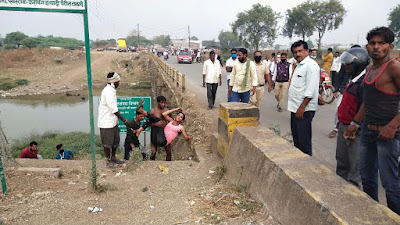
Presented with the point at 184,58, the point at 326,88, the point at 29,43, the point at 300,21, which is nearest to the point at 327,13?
the point at 300,21

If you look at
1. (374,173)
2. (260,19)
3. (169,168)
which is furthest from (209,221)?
(260,19)

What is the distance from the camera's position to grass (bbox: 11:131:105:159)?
441 inches

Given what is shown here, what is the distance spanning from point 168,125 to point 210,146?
0.92 meters

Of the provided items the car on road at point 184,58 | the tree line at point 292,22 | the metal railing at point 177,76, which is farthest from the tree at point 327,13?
the metal railing at point 177,76

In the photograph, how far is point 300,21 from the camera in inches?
1547

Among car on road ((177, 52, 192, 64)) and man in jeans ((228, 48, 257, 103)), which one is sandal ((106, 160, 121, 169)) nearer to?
man in jeans ((228, 48, 257, 103))

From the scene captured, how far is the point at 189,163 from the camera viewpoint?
488cm

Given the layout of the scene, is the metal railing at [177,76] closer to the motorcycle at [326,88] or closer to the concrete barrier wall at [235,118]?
the motorcycle at [326,88]

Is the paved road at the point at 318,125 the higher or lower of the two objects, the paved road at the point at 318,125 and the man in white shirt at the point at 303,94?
the lower

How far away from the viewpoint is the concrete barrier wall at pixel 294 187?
6.66 ft

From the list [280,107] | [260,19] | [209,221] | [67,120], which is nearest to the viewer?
[209,221]

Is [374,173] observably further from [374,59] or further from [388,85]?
[374,59]

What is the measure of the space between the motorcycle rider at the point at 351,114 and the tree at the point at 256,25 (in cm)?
4105

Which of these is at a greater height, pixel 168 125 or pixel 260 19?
pixel 260 19
